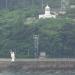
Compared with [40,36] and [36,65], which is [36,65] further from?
[40,36]

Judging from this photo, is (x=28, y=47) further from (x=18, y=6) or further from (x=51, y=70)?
(x=18, y=6)

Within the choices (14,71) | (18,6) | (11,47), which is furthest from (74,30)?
(18,6)

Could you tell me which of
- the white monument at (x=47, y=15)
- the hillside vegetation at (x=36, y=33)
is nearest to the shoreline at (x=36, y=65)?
the hillside vegetation at (x=36, y=33)

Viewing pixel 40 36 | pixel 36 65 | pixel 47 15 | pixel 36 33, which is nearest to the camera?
pixel 36 65

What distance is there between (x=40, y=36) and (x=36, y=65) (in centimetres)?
466

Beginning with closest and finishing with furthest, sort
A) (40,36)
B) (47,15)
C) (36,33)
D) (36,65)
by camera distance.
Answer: (36,65) → (40,36) → (36,33) → (47,15)

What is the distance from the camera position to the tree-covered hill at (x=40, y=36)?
144 feet

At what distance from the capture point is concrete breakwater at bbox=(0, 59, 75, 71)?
40688 millimetres

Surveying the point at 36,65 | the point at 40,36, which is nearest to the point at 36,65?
the point at 36,65

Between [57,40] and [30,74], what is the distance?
6.29 m

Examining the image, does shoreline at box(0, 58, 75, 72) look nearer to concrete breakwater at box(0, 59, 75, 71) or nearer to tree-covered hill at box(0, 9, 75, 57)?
concrete breakwater at box(0, 59, 75, 71)

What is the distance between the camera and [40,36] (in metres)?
45.3

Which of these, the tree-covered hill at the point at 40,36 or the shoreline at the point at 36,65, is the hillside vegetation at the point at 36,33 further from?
the shoreline at the point at 36,65

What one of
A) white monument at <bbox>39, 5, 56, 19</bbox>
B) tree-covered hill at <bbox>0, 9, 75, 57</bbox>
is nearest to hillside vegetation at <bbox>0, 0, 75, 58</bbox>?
tree-covered hill at <bbox>0, 9, 75, 57</bbox>
